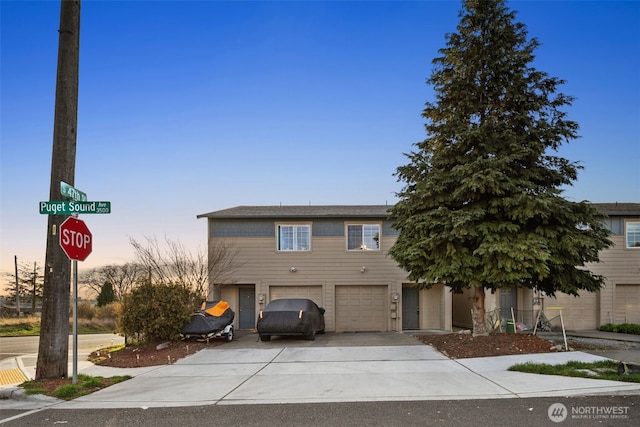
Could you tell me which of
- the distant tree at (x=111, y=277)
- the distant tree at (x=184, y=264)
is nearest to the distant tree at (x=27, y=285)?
the distant tree at (x=111, y=277)

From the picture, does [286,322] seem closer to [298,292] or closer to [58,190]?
[298,292]

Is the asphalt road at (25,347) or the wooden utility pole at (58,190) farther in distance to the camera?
the asphalt road at (25,347)

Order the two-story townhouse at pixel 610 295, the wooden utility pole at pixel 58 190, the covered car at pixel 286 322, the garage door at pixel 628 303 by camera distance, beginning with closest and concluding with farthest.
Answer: the wooden utility pole at pixel 58 190, the covered car at pixel 286 322, the two-story townhouse at pixel 610 295, the garage door at pixel 628 303

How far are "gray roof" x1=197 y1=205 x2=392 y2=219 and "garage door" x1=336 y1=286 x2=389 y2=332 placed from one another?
318 centimetres

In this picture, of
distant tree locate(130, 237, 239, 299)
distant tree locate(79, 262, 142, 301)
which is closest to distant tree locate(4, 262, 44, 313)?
distant tree locate(79, 262, 142, 301)

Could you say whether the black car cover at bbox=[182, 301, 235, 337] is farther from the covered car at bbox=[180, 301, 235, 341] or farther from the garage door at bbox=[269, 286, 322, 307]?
the garage door at bbox=[269, 286, 322, 307]

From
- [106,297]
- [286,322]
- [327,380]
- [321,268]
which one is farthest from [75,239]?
[106,297]

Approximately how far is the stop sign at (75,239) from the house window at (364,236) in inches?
510

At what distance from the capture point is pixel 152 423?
603 cm

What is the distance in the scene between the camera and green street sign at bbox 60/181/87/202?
8430 mm

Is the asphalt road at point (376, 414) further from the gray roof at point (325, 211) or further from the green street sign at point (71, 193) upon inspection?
the gray roof at point (325, 211)

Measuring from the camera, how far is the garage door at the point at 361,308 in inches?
798

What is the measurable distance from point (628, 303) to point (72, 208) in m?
21.9

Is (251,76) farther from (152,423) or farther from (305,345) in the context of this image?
(152,423)
